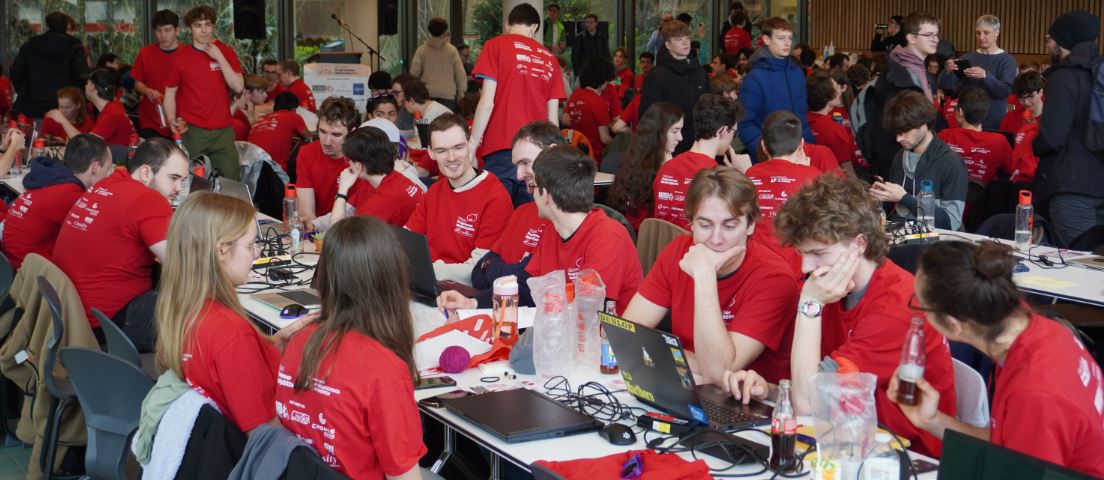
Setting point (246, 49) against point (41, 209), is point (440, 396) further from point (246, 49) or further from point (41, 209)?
point (246, 49)

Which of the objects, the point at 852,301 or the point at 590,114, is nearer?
the point at 852,301

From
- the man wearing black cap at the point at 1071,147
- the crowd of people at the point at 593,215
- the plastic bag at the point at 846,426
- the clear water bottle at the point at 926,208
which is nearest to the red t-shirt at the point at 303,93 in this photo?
the crowd of people at the point at 593,215

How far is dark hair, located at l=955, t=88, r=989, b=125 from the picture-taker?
7.18 meters

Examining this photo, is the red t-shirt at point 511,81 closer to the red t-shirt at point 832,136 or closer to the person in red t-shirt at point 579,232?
the person in red t-shirt at point 579,232

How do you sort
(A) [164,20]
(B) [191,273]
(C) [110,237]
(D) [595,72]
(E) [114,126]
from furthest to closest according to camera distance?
(D) [595,72] < (E) [114,126] < (A) [164,20] < (C) [110,237] < (B) [191,273]

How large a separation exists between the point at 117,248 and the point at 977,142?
522 centimetres

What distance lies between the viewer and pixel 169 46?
343 inches

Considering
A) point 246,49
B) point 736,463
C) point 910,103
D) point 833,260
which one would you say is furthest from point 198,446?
point 246,49

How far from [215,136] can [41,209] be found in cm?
358

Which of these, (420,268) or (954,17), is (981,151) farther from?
(954,17)

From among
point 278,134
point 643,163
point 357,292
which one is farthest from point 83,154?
point 357,292

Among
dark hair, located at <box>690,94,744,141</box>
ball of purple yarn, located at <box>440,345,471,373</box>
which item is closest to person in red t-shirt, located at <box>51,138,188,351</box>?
ball of purple yarn, located at <box>440,345,471,373</box>

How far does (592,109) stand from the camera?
35.2ft

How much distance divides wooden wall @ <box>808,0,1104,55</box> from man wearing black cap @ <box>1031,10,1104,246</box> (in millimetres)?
10081
